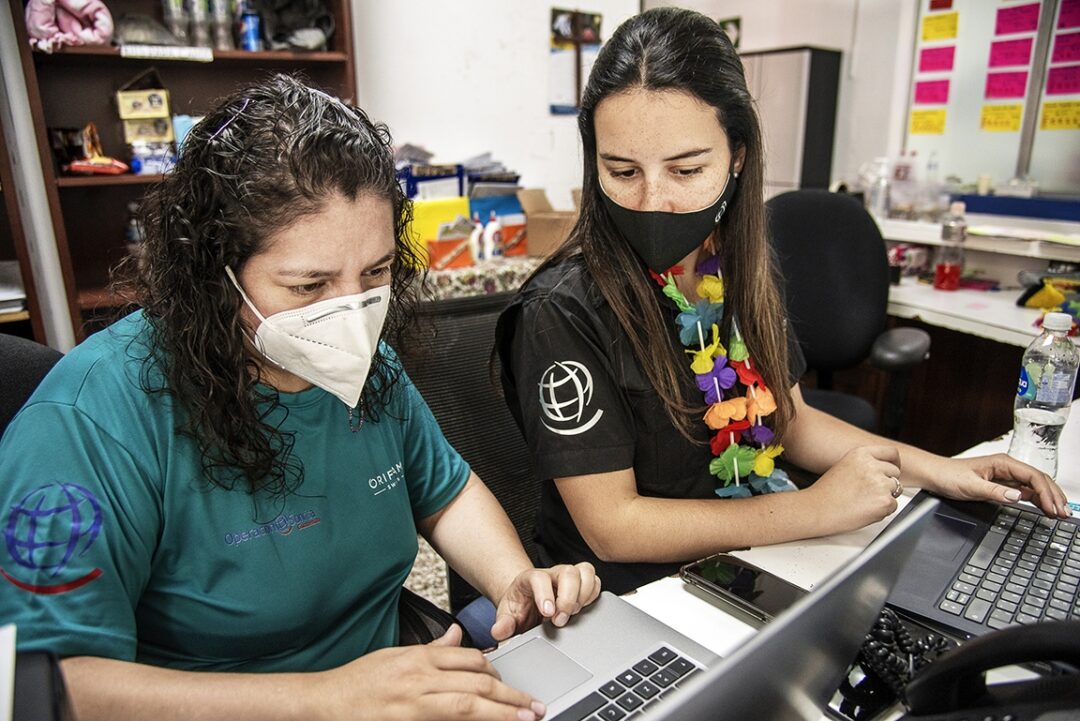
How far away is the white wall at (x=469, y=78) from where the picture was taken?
115 inches

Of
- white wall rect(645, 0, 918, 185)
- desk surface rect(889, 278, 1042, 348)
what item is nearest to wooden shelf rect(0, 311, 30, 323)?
white wall rect(645, 0, 918, 185)

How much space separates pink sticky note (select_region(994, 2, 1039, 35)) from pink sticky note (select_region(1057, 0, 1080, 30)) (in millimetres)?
74

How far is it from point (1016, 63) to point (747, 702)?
3.12 metres

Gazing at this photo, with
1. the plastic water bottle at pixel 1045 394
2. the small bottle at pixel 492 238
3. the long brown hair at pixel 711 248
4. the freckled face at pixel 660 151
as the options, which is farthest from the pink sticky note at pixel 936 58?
the freckled face at pixel 660 151

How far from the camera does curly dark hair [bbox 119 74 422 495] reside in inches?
30.9

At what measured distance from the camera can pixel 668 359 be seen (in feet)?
3.65

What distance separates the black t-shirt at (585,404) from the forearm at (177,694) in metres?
0.45

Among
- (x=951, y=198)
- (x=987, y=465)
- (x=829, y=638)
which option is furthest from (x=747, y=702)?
(x=951, y=198)

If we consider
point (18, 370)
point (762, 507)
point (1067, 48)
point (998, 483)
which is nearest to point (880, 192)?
point (1067, 48)

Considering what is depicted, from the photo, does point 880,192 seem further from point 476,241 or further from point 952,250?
point 476,241

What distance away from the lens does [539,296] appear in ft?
3.63

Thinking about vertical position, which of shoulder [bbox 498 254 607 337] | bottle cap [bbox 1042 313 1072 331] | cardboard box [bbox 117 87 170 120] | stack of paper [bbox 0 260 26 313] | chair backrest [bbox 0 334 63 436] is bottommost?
stack of paper [bbox 0 260 26 313]

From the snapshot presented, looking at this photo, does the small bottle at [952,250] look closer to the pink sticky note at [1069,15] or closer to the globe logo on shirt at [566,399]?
the pink sticky note at [1069,15]

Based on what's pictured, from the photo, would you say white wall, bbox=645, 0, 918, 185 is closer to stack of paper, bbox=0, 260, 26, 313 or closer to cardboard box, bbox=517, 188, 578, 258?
cardboard box, bbox=517, 188, 578, 258
